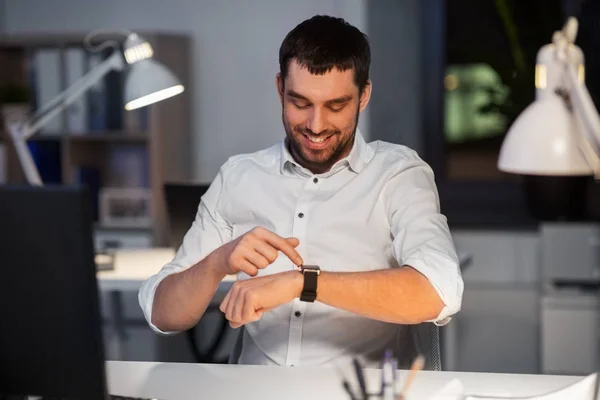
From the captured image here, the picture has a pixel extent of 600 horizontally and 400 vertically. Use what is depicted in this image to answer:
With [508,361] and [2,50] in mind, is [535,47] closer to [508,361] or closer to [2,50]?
[508,361]

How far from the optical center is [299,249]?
1.57 meters

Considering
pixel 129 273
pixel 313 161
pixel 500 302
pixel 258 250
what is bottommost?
pixel 500 302

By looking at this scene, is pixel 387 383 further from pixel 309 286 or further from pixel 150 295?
pixel 150 295

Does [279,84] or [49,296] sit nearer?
[49,296]

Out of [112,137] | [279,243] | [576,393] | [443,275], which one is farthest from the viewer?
[112,137]

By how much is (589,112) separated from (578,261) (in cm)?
188

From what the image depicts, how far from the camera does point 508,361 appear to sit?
309 centimetres

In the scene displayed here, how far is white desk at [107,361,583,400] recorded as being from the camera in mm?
1277

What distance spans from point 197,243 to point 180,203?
0.58 m

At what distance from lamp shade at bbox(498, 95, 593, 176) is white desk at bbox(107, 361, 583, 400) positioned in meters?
0.33

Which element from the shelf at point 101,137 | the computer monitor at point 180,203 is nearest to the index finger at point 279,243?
the computer monitor at point 180,203

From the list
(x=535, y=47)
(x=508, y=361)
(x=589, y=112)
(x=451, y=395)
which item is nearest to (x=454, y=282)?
(x=451, y=395)

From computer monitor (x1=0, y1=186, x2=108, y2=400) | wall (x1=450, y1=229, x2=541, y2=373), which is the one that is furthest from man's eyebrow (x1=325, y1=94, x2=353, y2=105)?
wall (x1=450, y1=229, x2=541, y2=373)

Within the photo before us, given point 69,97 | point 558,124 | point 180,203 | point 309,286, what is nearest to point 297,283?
point 309,286
